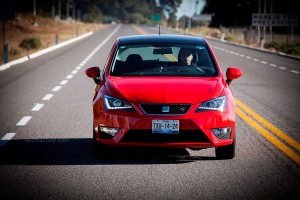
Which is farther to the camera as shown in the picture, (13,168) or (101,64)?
(101,64)

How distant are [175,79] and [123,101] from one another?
911 millimetres

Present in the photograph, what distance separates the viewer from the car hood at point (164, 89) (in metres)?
7.34

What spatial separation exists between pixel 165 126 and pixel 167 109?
0.20m

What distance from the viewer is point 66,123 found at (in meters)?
10.6

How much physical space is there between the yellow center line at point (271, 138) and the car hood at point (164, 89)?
4.20 ft

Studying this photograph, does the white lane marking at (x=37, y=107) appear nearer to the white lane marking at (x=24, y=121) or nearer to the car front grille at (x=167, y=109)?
the white lane marking at (x=24, y=121)

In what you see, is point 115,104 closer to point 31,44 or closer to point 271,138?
point 271,138

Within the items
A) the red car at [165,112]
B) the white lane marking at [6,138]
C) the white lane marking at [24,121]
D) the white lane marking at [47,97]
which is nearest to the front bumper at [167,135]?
the red car at [165,112]

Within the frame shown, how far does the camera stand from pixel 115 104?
7500 millimetres

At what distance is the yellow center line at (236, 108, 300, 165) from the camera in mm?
7949

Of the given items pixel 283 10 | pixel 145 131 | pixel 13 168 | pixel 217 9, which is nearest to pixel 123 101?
pixel 145 131

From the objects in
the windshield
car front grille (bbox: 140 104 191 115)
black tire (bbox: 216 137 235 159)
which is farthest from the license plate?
the windshield

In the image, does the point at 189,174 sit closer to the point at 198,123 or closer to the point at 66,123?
the point at 198,123

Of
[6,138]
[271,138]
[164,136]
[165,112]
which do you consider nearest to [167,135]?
[164,136]
